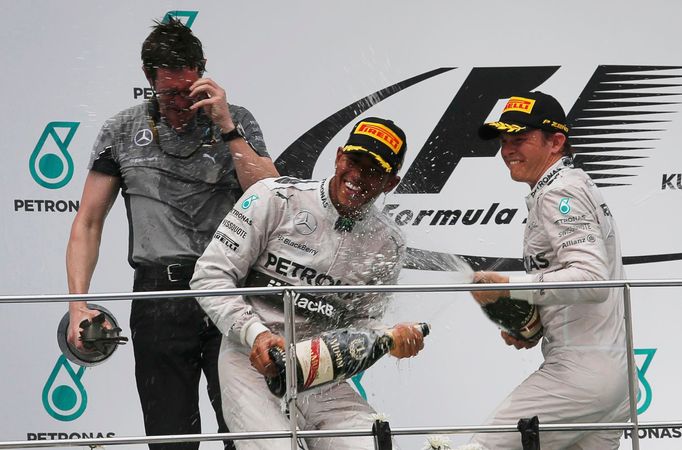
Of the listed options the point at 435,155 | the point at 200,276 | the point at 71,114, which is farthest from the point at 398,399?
the point at 71,114

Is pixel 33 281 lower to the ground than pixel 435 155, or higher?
lower

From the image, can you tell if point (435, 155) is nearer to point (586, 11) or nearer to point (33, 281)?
point (586, 11)

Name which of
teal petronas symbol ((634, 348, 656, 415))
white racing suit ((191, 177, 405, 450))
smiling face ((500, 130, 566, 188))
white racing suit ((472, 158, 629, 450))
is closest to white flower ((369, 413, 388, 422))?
white racing suit ((191, 177, 405, 450))

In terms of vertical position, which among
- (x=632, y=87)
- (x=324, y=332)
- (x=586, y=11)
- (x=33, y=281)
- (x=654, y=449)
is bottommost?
(x=654, y=449)

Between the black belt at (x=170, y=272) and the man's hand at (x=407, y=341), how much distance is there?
0.91 m

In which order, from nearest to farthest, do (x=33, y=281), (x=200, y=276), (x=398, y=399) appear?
(x=398, y=399)
(x=200, y=276)
(x=33, y=281)

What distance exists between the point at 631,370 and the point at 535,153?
748 mm

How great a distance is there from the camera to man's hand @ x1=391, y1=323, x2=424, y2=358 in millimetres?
2711

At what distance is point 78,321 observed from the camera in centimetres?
283

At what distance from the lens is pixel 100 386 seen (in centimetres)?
270

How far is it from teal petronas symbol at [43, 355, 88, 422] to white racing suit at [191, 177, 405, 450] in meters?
0.36

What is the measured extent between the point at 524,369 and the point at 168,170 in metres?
1.37

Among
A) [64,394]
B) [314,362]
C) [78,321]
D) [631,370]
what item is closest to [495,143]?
[631,370]

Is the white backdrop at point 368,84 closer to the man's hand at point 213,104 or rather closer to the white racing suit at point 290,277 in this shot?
the man's hand at point 213,104
